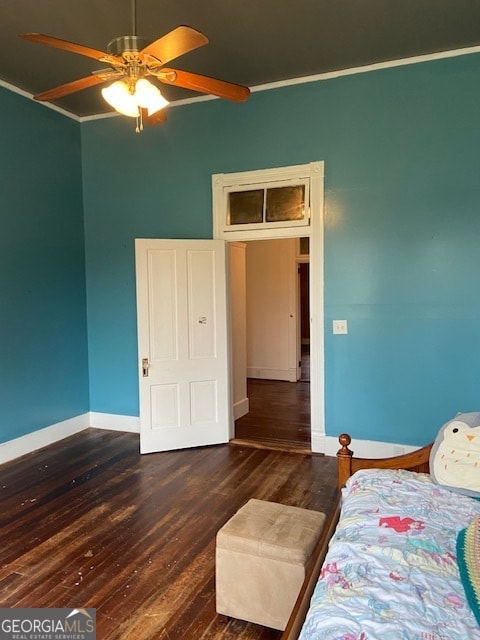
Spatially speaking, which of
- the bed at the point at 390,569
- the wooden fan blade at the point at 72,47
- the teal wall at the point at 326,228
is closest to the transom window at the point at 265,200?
the teal wall at the point at 326,228

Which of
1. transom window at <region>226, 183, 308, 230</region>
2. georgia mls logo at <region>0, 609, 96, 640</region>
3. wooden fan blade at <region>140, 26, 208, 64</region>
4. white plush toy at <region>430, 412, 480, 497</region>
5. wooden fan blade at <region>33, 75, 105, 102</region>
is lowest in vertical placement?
georgia mls logo at <region>0, 609, 96, 640</region>

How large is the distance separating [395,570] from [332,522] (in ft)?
1.85

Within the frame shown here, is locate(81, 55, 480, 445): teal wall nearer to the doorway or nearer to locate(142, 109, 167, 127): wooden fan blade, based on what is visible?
locate(142, 109, 167, 127): wooden fan blade

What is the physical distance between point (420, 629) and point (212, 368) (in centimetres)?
342

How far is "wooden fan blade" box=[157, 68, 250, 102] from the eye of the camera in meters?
2.38

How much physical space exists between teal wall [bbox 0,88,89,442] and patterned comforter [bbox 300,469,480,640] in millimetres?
3437

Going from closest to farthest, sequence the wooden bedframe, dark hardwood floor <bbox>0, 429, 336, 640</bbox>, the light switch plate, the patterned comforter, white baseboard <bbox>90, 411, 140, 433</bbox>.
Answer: the patterned comforter → the wooden bedframe → dark hardwood floor <bbox>0, 429, 336, 640</bbox> → the light switch plate → white baseboard <bbox>90, 411, 140, 433</bbox>

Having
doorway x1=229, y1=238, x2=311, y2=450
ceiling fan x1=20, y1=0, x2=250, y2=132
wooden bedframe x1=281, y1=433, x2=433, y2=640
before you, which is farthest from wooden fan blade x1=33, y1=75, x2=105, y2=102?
doorway x1=229, y1=238, x2=311, y2=450

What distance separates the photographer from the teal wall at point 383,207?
3.65 m

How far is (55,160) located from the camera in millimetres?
4676

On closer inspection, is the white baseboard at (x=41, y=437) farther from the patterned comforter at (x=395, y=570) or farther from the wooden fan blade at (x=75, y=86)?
the patterned comforter at (x=395, y=570)

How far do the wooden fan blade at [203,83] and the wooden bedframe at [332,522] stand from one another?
197 cm

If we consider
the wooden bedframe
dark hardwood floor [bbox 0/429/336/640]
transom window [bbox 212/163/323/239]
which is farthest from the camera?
transom window [bbox 212/163/323/239]

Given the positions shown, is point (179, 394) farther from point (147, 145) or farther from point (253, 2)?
point (253, 2)
